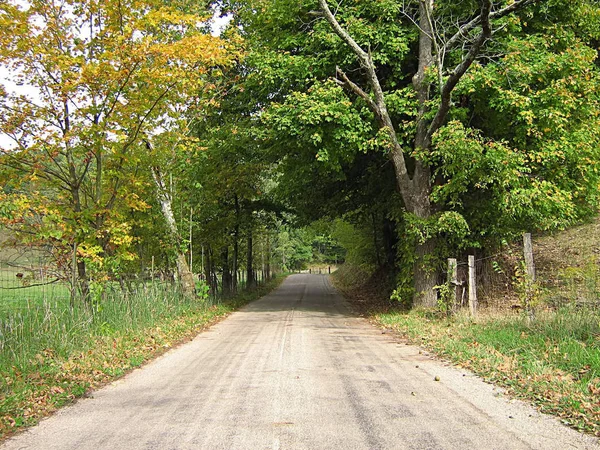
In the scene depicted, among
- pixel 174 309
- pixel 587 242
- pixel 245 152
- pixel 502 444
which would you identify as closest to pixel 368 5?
pixel 245 152

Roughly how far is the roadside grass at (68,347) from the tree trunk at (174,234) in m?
4.29

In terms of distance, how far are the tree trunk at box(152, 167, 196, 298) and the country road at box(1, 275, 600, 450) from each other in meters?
8.50

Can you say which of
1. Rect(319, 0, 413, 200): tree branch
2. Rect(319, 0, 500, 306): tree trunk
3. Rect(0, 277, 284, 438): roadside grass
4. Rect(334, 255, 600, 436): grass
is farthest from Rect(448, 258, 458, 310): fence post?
Rect(0, 277, 284, 438): roadside grass

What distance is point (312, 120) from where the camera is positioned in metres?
13.3

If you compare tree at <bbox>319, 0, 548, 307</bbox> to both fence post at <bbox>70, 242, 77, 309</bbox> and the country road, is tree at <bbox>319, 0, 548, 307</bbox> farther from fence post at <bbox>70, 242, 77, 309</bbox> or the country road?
fence post at <bbox>70, 242, 77, 309</bbox>

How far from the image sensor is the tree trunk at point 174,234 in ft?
54.9

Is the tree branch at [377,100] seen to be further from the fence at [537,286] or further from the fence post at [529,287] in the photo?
the fence post at [529,287]

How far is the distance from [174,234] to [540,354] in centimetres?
1237

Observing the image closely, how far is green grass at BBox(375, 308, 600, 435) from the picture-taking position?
5495 millimetres

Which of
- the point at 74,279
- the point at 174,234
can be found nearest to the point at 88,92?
the point at 74,279

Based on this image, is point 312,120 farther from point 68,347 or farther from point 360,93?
point 68,347

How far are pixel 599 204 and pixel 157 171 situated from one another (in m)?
13.7

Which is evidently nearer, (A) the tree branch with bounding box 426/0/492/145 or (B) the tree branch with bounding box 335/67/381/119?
(A) the tree branch with bounding box 426/0/492/145

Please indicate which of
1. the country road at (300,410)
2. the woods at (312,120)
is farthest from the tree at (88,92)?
the country road at (300,410)
